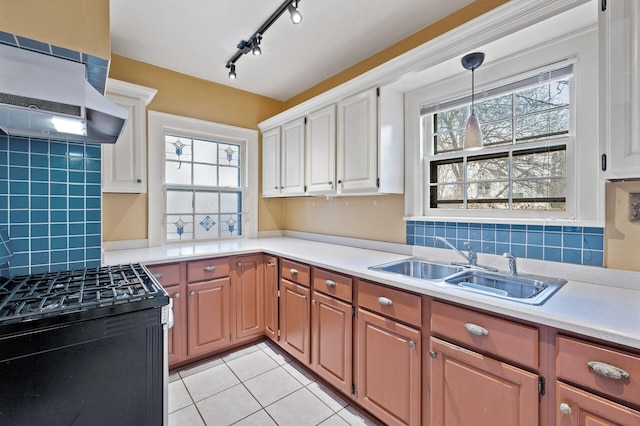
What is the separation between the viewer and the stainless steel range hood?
1167 millimetres

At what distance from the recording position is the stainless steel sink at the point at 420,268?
6.22ft

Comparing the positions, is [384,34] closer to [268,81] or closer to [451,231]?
[268,81]

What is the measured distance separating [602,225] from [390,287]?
108 centimetres

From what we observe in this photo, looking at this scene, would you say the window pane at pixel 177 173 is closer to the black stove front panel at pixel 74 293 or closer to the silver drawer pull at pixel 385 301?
the black stove front panel at pixel 74 293

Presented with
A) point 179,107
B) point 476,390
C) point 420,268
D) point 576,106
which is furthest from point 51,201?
point 576,106

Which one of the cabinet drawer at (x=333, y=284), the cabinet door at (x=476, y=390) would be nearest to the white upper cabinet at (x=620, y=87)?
the cabinet door at (x=476, y=390)

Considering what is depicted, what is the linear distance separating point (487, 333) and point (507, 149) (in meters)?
1.19

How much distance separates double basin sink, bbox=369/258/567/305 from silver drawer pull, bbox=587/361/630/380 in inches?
9.6

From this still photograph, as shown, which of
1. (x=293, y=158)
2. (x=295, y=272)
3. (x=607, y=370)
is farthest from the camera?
(x=293, y=158)

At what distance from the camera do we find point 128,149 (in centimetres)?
235

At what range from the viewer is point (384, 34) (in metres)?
2.27

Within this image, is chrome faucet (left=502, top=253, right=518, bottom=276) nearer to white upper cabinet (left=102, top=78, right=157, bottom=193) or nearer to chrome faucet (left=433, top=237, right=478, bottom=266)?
chrome faucet (left=433, top=237, right=478, bottom=266)

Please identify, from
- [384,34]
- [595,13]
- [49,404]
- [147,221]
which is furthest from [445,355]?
[147,221]

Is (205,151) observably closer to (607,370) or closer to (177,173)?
(177,173)
